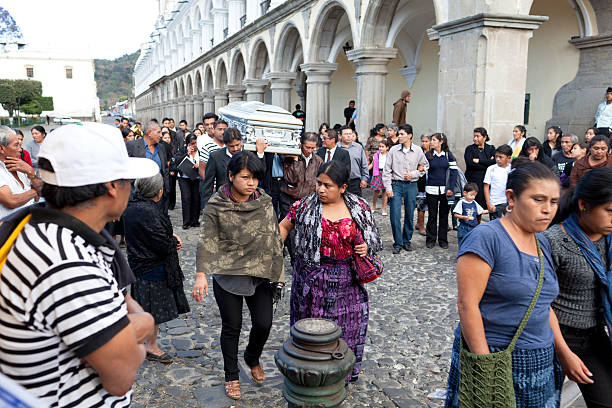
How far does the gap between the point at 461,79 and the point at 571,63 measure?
4.73m

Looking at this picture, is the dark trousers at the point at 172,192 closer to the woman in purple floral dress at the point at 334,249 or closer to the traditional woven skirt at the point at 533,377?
the woman in purple floral dress at the point at 334,249

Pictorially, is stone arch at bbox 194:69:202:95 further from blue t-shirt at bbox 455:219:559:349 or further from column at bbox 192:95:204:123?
blue t-shirt at bbox 455:219:559:349

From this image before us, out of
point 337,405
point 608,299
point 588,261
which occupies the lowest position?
point 337,405

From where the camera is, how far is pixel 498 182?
21.2ft

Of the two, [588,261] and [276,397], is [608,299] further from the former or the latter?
[276,397]

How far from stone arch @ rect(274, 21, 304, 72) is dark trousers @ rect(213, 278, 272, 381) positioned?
50.9 feet

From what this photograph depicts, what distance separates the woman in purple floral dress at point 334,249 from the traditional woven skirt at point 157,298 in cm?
107

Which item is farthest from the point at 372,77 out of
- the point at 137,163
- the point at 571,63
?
the point at 137,163

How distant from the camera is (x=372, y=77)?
482 inches

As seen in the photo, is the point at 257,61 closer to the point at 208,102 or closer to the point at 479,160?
the point at 208,102

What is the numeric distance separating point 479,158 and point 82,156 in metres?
6.91

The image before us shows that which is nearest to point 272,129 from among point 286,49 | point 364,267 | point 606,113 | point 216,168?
point 216,168

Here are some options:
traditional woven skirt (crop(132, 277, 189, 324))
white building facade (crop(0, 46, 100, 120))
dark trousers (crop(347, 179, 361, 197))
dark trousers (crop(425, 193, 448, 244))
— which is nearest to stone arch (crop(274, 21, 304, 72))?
dark trousers (crop(347, 179, 361, 197))

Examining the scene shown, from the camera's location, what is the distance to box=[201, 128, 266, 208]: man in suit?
5.83 m
